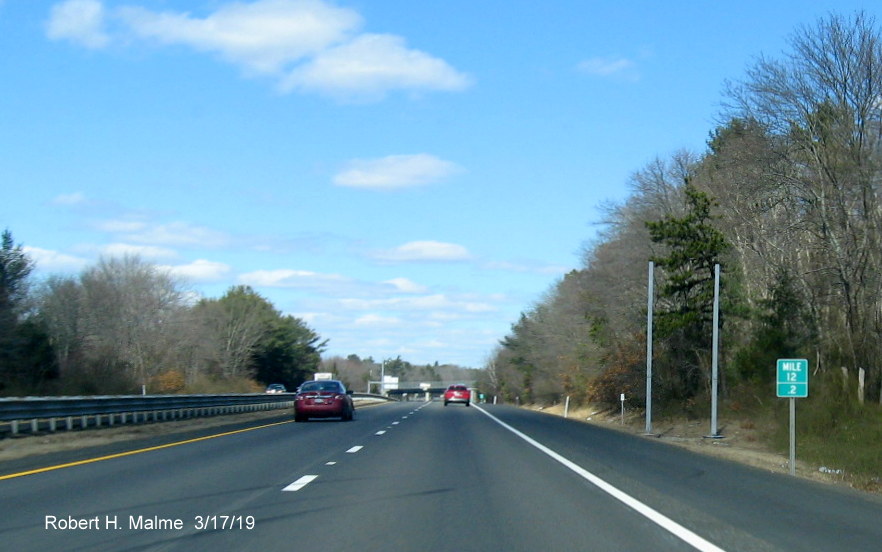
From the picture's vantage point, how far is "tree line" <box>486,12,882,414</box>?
32.5 metres

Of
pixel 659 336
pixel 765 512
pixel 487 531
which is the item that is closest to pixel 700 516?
pixel 765 512

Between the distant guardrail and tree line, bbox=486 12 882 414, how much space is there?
20874mm

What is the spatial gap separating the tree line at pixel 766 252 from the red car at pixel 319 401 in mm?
15721

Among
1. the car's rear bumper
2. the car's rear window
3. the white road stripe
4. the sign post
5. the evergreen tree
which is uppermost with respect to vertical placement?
the evergreen tree

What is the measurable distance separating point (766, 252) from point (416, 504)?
30.2 metres

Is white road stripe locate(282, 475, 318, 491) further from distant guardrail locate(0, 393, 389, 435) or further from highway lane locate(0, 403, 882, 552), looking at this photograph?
distant guardrail locate(0, 393, 389, 435)

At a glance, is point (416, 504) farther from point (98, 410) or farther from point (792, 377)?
point (98, 410)

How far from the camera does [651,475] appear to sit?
681 inches

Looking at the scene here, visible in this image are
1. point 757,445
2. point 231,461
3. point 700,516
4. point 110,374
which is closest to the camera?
point 700,516

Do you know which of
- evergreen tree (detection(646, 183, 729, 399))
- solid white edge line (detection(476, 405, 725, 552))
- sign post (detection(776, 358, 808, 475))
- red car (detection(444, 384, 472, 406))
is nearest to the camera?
solid white edge line (detection(476, 405, 725, 552))

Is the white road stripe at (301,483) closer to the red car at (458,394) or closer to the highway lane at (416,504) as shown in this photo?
the highway lane at (416,504)

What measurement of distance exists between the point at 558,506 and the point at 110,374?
149 ft

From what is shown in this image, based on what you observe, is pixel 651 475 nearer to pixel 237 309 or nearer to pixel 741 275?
pixel 741 275

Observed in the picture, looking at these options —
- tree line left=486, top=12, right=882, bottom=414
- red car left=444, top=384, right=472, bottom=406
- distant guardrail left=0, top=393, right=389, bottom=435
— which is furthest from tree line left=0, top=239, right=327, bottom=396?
tree line left=486, top=12, right=882, bottom=414
